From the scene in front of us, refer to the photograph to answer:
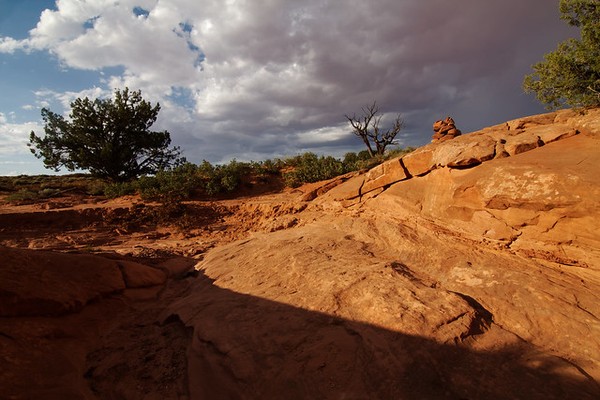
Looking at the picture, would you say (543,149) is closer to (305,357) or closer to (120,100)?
(305,357)

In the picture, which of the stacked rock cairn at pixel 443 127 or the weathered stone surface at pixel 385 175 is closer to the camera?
the weathered stone surface at pixel 385 175

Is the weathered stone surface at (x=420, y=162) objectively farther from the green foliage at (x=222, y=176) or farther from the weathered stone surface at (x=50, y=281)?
the green foliage at (x=222, y=176)

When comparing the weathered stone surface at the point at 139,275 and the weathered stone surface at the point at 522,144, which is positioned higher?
the weathered stone surface at the point at 522,144

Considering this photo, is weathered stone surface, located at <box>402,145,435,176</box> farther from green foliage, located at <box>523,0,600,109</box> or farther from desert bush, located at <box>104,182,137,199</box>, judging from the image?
desert bush, located at <box>104,182,137,199</box>

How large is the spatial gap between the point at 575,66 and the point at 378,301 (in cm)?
911

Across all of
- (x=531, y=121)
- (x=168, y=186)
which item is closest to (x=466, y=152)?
(x=531, y=121)

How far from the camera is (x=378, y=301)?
3.65 meters

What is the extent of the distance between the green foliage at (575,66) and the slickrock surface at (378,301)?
2.31 metres

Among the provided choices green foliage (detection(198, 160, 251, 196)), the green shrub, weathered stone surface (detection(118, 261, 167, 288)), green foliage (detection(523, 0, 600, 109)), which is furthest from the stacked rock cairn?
the green shrub

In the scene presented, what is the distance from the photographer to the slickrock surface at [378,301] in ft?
9.42

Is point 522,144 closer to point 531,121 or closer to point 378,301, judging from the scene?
point 531,121

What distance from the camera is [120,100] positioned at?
1669 centimetres

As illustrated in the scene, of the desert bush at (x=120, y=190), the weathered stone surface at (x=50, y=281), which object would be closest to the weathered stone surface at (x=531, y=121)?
the weathered stone surface at (x=50, y=281)

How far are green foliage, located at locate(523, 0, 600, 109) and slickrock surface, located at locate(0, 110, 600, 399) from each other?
7.59ft
